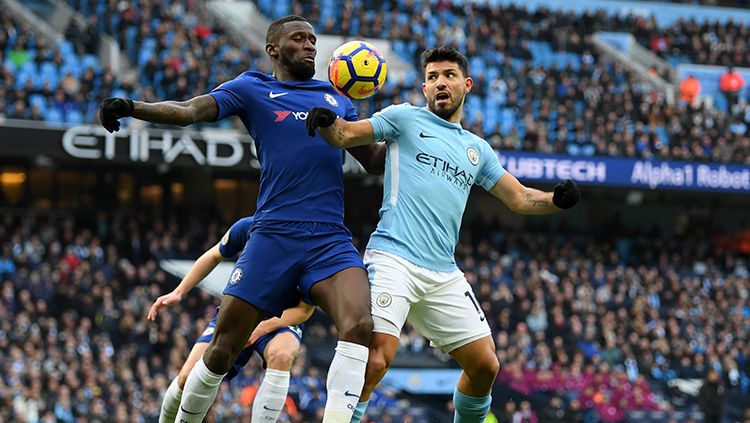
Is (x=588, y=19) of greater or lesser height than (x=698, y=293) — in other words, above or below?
above

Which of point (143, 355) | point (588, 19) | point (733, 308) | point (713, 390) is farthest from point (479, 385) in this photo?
point (588, 19)

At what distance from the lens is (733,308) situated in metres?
26.9

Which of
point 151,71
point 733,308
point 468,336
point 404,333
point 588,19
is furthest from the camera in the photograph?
point 588,19

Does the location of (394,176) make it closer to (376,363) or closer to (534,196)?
(534,196)

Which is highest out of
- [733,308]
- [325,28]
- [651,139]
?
[325,28]

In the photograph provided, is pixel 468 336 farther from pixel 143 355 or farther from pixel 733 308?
pixel 733 308

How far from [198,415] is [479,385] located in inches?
69.5

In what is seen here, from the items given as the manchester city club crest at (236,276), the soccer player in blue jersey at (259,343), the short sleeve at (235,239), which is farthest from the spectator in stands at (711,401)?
the manchester city club crest at (236,276)

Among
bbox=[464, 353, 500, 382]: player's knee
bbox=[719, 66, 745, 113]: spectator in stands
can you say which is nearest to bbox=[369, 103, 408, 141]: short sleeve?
bbox=[464, 353, 500, 382]: player's knee

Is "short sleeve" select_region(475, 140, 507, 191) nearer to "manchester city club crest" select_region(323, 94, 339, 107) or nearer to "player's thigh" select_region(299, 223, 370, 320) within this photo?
"manchester city club crest" select_region(323, 94, 339, 107)

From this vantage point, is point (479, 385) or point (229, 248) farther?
point (229, 248)

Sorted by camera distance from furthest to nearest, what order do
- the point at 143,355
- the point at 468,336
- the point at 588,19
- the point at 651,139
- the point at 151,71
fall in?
the point at 588,19, the point at 651,139, the point at 151,71, the point at 143,355, the point at 468,336

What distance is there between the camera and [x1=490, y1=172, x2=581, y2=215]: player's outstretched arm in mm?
7195

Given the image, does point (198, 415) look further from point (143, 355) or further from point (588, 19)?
point (588, 19)
